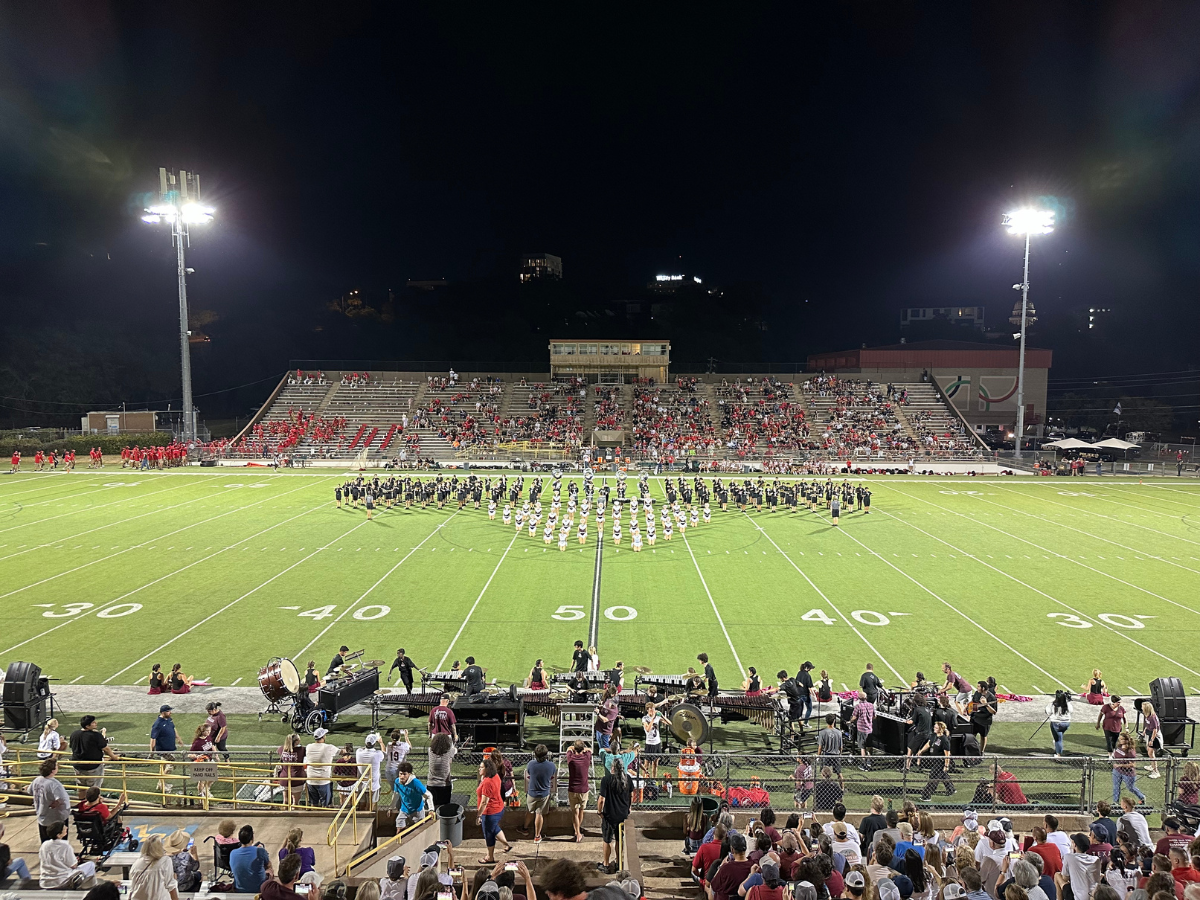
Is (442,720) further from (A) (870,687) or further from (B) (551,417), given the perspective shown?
(B) (551,417)

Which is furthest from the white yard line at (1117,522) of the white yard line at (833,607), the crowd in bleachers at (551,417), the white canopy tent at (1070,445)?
the crowd in bleachers at (551,417)

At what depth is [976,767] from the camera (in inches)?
365

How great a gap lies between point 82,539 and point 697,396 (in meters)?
40.2

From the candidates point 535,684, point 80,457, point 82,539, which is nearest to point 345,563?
point 82,539

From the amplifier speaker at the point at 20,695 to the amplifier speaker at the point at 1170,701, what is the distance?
15292mm

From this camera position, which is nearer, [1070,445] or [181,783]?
[181,783]

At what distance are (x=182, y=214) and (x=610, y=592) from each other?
39.3 meters

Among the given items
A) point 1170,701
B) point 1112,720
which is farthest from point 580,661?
point 1170,701

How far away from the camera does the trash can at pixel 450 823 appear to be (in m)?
5.82

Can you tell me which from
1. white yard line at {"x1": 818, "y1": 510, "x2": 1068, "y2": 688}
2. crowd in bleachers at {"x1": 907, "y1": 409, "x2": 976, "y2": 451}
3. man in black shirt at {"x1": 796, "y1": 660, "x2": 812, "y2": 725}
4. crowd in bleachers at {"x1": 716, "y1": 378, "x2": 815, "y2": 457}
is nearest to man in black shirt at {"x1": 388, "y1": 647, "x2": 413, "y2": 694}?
man in black shirt at {"x1": 796, "y1": 660, "x2": 812, "y2": 725}

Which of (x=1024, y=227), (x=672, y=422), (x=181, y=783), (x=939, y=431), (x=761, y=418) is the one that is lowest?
(x=181, y=783)

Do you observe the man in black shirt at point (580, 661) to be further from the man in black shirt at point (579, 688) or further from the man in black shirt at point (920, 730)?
the man in black shirt at point (920, 730)

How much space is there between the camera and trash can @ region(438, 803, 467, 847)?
5824 millimetres

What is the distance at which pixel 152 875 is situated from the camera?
448cm
